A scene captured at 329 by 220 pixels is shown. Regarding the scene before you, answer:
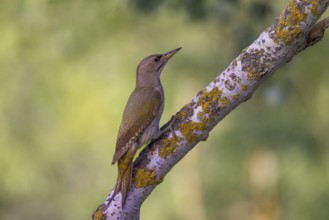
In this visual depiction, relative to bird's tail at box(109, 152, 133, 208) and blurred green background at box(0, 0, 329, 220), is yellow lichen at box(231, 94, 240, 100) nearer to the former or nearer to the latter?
bird's tail at box(109, 152, 133, 208)

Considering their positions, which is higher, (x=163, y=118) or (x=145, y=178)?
(x=163, y=118)

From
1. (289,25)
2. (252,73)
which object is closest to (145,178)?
(252,73)

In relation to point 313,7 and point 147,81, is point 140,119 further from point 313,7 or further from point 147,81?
point 313,7

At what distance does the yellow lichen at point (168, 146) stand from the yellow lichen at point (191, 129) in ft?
0.13

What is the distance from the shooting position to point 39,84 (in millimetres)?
14742

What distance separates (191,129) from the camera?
5.19 m

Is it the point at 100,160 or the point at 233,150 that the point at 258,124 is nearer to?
the point at 233,150

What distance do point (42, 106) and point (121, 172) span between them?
975 cm

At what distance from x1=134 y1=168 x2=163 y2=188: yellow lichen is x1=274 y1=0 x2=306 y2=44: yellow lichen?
2.78 feet

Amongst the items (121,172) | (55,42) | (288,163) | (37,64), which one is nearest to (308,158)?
(288,163)

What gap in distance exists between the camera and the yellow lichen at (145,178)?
525 centimetres

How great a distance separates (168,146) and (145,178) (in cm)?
19

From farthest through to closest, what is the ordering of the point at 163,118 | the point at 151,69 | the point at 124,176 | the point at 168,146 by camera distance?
the point at 163,118
the point at 151,69
the point at 124,176
the point at 168,146

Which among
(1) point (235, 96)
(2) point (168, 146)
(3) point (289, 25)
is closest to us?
(3) point (289, 25)
